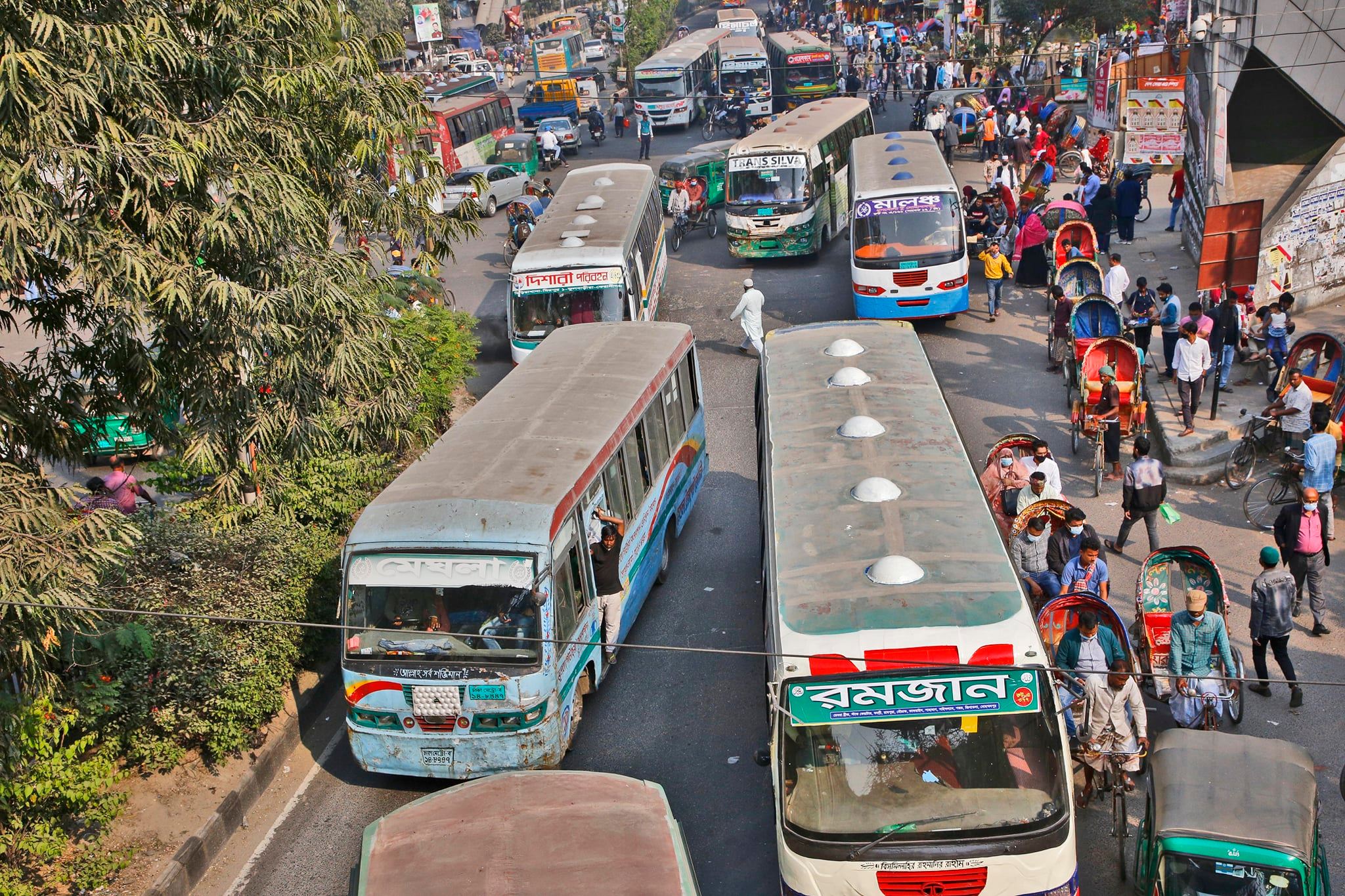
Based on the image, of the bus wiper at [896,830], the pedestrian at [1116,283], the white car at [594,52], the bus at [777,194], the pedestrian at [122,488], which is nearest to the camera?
the bus wiper at [896,830]

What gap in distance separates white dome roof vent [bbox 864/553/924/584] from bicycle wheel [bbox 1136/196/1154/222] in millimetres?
19382

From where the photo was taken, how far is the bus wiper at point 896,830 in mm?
6742

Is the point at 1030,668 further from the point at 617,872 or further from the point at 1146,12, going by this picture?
the point at 1146,12

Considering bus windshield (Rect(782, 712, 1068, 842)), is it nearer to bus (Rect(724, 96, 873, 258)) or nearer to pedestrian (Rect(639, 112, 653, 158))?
bus (Rect(724, 96, 873, 258))

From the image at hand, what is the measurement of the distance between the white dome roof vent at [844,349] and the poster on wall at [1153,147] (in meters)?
14.8

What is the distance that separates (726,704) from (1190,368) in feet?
23.7

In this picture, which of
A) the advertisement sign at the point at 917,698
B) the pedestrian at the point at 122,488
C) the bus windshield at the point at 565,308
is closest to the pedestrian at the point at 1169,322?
the bus windshield at the point at 565,308

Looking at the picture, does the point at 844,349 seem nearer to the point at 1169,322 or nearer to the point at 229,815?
the point at 1169,322

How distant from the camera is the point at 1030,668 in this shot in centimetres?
702

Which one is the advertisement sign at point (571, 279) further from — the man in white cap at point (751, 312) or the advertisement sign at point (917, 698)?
the advertisement sign at point (917, 698)

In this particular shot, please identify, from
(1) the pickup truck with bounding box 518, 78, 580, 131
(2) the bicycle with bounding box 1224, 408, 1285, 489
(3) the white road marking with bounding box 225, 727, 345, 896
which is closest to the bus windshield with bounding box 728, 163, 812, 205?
(2) the bicycle with bounding box 1224, 408, 1285, 489

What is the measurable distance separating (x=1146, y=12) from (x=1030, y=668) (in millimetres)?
37465

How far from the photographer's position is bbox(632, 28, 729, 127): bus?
1676 inches

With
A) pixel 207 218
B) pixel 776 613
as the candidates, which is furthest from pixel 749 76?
pixel 776 613
